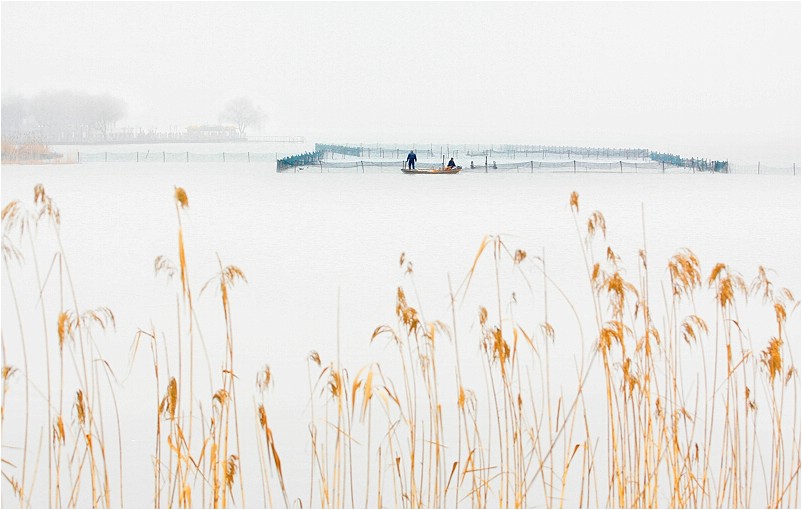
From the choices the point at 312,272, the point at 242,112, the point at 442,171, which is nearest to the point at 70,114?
the point at 242,112

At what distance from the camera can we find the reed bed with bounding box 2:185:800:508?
225cm

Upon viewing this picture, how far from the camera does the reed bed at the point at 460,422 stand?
88.6 inches

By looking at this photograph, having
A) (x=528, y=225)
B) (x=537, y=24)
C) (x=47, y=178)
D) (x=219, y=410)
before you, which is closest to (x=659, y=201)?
(x=528, y=225)

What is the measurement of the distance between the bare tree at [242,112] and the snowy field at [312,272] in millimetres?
622

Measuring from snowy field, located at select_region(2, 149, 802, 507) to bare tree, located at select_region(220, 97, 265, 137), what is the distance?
2.04 feet

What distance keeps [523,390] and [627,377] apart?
915mm

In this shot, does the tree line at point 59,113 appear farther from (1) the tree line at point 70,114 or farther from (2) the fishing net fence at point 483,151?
(2) the fishing net fence at point 483,151

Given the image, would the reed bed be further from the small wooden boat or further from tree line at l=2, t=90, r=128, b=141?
the small wooden boat

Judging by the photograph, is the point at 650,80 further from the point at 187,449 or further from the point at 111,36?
the point at 187,449

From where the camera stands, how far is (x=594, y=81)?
21.7 feet

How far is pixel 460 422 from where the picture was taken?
8.68ft

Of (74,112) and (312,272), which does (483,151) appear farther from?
(312,272)

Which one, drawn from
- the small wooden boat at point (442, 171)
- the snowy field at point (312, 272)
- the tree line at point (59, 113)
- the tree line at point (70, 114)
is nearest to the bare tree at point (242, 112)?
the tree line at point (70, 114)

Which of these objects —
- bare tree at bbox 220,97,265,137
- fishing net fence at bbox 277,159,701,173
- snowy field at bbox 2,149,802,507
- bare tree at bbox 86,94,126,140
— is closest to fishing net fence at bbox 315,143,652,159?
fishing net fence at bbox 277,159,701,173
